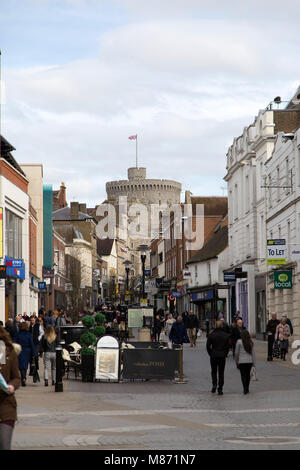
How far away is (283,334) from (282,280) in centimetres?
940

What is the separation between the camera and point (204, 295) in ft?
234

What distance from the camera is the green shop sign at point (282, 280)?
131 feet

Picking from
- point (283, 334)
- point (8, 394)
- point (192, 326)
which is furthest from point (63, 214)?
point (8, 394)

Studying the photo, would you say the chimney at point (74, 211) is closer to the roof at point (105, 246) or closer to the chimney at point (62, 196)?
the chimney at point (62, 196)

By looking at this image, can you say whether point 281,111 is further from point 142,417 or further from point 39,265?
point 142,417

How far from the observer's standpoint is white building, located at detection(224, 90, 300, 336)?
49.5m

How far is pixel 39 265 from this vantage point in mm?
61469

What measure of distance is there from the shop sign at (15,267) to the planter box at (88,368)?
18916 millimetres

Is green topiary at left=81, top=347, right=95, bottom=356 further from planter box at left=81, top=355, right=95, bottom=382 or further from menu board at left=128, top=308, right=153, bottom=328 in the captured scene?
menu board at left=128, top=308, right=153, bottom=328

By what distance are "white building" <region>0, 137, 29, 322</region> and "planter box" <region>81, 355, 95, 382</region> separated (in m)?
18.9

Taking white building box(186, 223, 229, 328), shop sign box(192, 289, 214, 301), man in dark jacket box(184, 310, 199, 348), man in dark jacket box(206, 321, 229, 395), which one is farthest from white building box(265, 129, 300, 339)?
shop sign box(192, 289, 214, 301)

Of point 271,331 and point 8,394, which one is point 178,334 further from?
point 8,394
